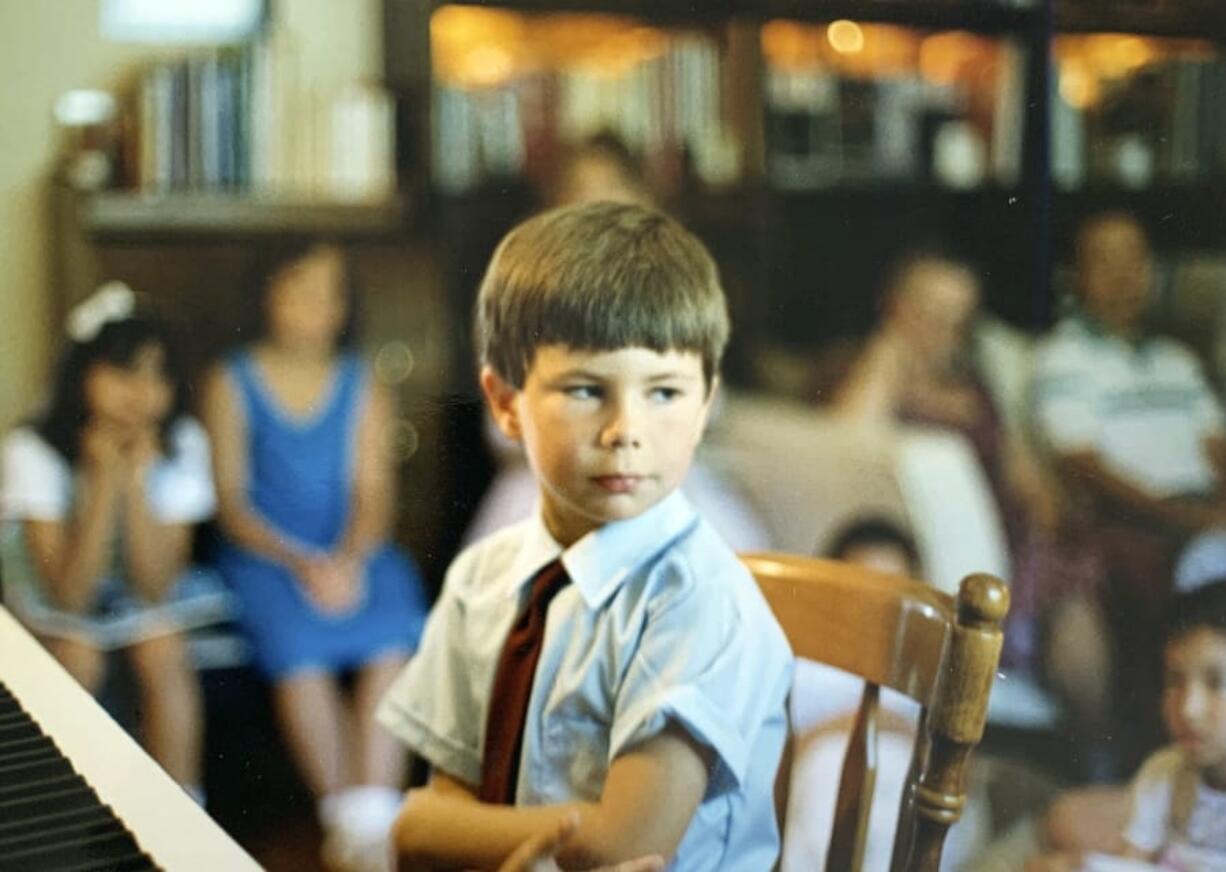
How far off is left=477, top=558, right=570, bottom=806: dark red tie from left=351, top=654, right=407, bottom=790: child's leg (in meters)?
0.08

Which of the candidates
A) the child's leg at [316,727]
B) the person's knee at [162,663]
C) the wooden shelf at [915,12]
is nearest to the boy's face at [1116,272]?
the wooden shelf at [915,12]

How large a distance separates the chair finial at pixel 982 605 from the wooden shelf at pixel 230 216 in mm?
373

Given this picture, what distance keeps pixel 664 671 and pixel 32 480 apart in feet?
1.54

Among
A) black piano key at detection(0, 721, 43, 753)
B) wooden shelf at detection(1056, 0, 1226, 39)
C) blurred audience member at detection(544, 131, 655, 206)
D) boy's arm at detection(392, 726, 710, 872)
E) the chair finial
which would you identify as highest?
wooden shelf at detection(1056, 0, 1226, 39)

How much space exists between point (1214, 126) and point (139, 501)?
A: 616mm

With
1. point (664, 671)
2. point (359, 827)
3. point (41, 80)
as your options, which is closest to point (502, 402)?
point (664, 671)

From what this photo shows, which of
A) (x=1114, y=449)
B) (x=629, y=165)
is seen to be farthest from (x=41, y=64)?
(x=1114, y=449)

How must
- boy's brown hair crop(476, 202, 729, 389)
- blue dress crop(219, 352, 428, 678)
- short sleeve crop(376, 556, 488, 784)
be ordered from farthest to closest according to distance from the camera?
blue dress crop(219, 352, 428, 678) → short sleeve crop(376, 556, 488, 784) → boy's brown hair crop(476, 202, 729, 389)

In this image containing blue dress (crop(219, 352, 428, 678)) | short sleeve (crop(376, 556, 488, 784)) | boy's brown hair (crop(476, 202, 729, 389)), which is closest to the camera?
boy's brown hair (crop(476, 202, 729, 389))

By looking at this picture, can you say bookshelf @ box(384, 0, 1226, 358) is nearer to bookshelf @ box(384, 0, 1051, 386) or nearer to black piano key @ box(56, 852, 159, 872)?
bookshelf @ box(384, 0, 1051, 386)

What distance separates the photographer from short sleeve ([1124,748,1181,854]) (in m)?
0.64

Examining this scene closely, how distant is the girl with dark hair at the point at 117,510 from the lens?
2.76 feet

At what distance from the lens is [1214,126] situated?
0.65 metres

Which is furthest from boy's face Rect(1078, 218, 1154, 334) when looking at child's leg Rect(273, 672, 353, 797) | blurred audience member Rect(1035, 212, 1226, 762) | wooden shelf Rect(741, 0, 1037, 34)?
child's leg Rect(273, 672, 353, 797)
